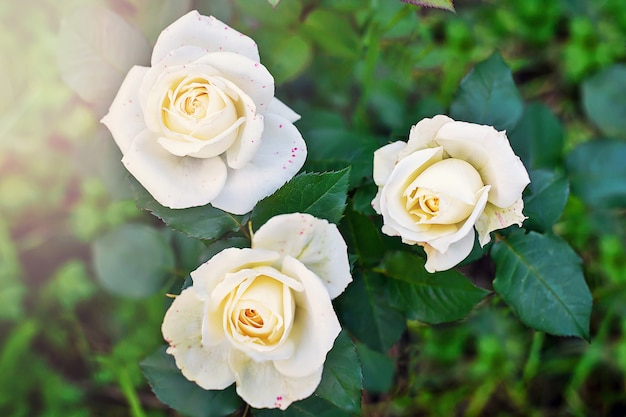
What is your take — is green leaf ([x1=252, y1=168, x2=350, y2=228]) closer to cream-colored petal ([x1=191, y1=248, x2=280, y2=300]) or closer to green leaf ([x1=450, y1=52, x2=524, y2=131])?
cream-colored petal ([x1=191, y1=248, x2=280, y2=300])

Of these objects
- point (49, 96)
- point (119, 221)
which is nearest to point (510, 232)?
point (119, 221)

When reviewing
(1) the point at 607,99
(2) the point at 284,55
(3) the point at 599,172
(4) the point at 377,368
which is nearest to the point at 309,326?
(2) the point at 284,55

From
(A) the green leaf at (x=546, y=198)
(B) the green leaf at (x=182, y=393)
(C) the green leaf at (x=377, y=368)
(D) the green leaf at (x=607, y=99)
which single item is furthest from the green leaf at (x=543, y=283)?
(D) the green leaf at (x=607, y=99)

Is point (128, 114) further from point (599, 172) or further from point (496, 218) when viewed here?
point (599, 172)

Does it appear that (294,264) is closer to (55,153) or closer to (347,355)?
(347,355)

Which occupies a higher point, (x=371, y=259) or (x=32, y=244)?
(x=371, y=259)

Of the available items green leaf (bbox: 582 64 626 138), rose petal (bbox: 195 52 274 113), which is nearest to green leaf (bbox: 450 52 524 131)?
rose petal (bbox: 195 52 274 113)
